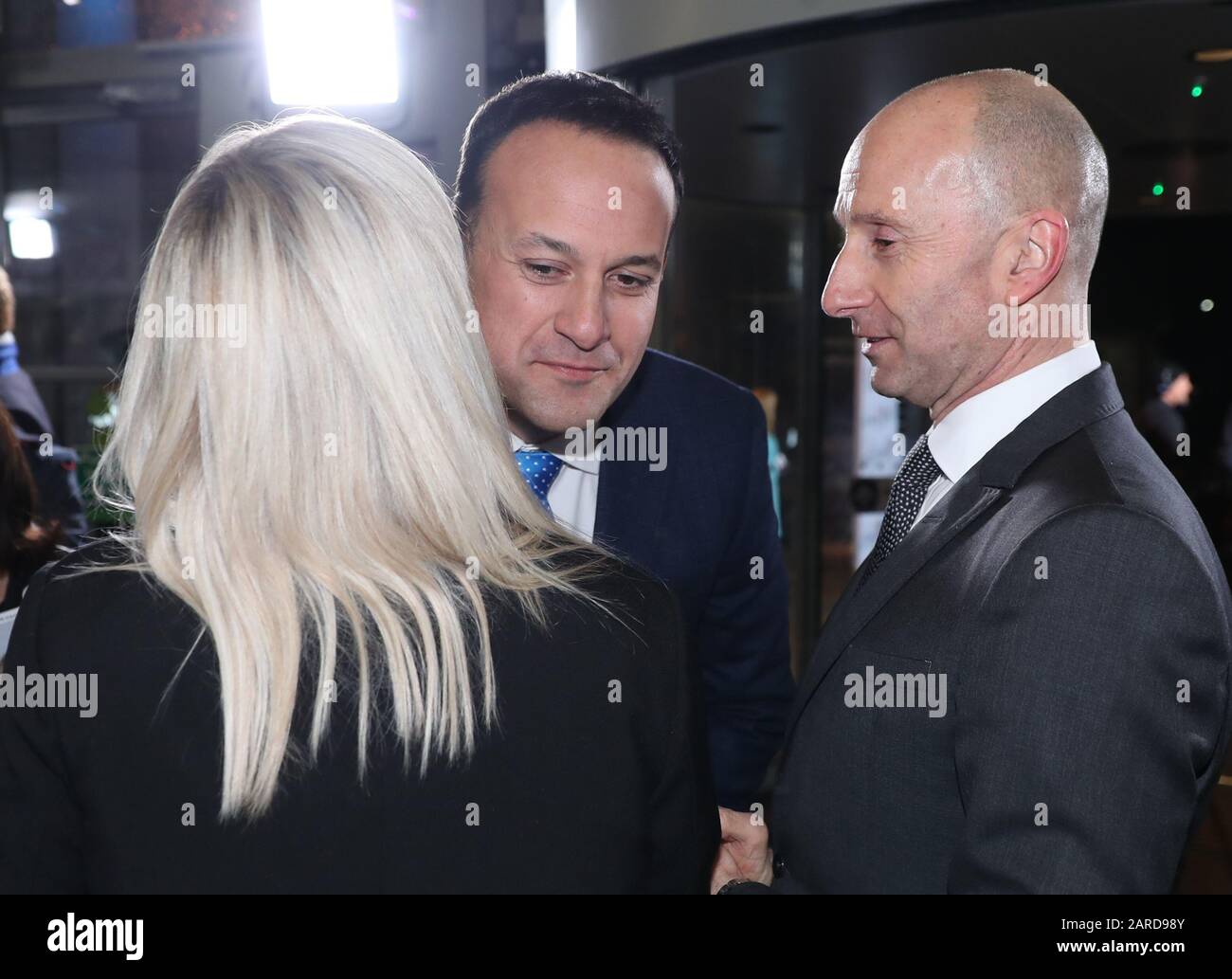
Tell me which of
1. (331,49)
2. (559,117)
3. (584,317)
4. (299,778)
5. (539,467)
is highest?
(331,49)

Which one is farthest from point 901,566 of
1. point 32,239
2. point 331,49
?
point 32,239

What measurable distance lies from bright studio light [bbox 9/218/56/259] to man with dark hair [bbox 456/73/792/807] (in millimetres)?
4405

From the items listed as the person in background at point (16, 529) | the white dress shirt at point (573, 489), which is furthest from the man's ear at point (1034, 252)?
the person in background at point (16, 529)

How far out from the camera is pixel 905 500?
1.49m

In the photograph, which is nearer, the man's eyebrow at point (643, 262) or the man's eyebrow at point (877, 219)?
the man's eyebrow at point (877, 219)

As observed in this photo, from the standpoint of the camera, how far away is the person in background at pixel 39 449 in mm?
2559

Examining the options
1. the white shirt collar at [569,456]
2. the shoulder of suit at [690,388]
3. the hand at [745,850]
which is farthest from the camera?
the shoulder of suit at [690,388]

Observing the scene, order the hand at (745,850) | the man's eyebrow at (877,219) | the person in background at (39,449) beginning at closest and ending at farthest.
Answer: the man's eyebrow at (877,219) < the hand at (745,850) < the person in background at (39,449)

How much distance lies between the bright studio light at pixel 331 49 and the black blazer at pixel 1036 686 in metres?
2.46

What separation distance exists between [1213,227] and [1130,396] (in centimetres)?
103

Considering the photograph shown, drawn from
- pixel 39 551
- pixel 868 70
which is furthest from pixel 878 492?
pixel 39 551

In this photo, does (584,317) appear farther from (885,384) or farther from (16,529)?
(16,529)

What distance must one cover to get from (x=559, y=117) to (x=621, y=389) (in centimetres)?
44

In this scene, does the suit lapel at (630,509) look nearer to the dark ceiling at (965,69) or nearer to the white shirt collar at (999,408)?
the white shirt collar at (999,408)
